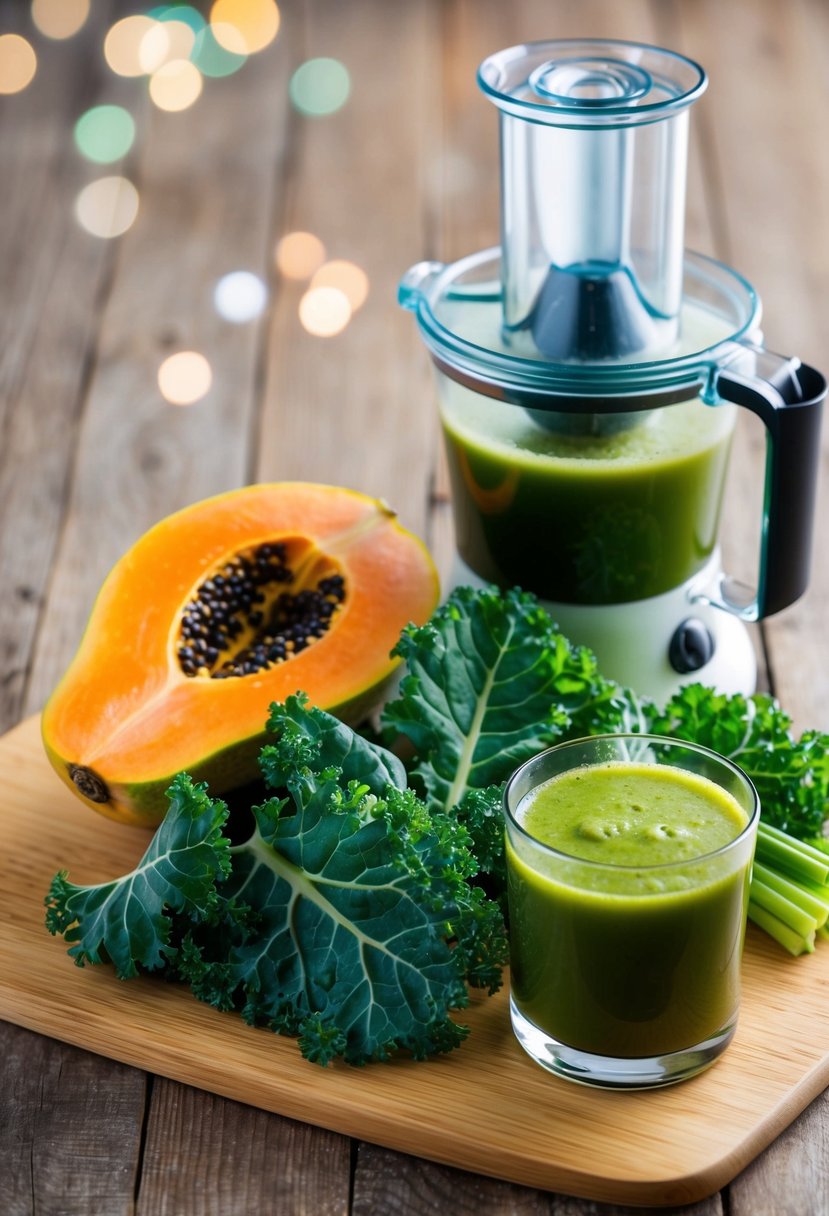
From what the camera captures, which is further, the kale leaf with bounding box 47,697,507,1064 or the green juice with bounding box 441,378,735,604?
the green juice with bounding box 441,378,735,604

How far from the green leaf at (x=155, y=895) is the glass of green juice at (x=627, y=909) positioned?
0.22 metres

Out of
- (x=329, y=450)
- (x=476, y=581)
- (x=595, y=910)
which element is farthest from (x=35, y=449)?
(x=595, y=910)

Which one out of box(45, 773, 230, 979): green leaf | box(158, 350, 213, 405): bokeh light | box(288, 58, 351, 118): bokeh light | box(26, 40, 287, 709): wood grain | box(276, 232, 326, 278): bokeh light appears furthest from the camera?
box(288, 58, 351, 118): bokeh light

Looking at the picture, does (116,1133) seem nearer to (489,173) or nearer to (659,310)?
(659,310)

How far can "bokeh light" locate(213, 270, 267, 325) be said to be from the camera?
2256 millimetres

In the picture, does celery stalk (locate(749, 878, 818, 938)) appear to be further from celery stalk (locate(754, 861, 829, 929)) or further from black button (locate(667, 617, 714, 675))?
black button (locate(667, 617, 714, 675))

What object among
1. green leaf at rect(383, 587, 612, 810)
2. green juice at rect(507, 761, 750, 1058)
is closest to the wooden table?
green juice at rect(507, 761, 750, 1058)

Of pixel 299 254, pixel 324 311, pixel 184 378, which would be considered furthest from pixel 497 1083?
pixel 299 254

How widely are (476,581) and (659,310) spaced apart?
12.2 inches

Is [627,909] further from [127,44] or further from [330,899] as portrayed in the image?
[127,44]

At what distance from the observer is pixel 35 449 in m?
1.99

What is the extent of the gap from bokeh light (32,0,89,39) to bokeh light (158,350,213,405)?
45.5 inches

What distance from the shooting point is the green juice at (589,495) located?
1317 mm

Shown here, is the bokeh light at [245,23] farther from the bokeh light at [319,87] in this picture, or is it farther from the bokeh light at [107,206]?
the bokeh light at [107,206]
